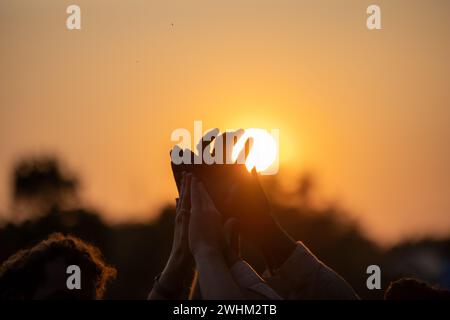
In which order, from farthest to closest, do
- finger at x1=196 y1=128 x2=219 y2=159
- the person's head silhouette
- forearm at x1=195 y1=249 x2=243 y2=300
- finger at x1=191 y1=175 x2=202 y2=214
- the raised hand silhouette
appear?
1. finger at x1=196 y1=128 x2=219 y2=159
2. the raised hand silhouette
3. the person's head silhouette
4. finger at x1=191 y1=175 x2=202 y2=214
5. forearm at x1=195 y1=249 x2=243 y2=300

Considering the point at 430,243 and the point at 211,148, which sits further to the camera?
the point at 430,243

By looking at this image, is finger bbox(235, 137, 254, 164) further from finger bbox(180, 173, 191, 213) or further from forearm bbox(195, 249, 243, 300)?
forearm bbox(195, 249, 243, 300)

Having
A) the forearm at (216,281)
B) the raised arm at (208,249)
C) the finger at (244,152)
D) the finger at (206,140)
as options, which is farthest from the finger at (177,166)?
the forearm at (216,281)

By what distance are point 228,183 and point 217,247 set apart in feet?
3.25

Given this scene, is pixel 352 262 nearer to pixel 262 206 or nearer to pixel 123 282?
pixel 123 282

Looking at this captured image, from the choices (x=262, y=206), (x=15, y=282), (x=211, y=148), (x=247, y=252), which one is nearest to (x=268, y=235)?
(x=262, y=206)

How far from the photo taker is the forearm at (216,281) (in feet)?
16.6

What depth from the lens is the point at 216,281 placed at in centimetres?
507

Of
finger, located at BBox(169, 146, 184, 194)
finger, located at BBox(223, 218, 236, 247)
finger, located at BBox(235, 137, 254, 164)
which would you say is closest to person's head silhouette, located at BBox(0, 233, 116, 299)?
finger, located at BBox(169, 146, 184, 194)

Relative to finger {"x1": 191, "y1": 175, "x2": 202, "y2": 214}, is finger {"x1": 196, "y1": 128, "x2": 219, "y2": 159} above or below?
above

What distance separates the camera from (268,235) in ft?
20.2

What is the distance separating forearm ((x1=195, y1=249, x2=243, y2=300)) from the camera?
5.06 meters

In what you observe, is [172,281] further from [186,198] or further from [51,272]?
[51,272]

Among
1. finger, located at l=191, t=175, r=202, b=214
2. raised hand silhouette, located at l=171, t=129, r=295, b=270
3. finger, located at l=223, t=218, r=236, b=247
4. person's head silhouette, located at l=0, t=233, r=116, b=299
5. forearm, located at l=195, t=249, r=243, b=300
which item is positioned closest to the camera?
forearm, located at l=195, t=249, r=243, b=300
